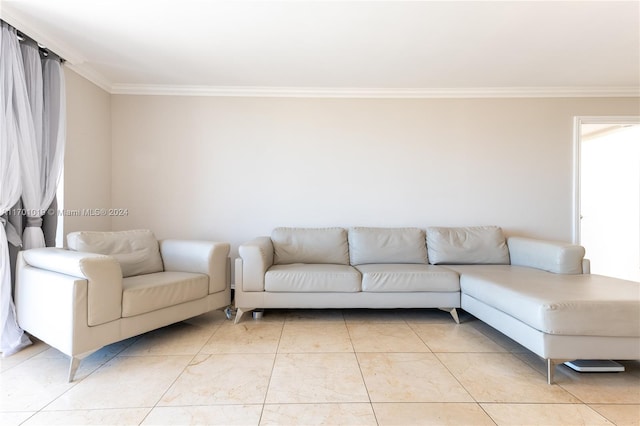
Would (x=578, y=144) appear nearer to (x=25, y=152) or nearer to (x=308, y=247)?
(x=308, y=247)

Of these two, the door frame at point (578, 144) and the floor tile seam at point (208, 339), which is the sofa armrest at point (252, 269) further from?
the door frame at point (578, 144)

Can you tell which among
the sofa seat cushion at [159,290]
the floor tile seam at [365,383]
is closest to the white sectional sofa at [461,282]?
the sofa seat cushion at [159,290]

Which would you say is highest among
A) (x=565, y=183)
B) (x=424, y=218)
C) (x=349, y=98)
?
(x=349, y=98)

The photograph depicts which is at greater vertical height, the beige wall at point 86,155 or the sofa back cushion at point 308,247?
the beige wall at point 86,155

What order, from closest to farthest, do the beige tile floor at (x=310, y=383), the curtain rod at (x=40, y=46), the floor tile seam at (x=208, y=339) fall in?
the beige tile floor at (x=310, y=383) < the floor tile seam at (x=208, y=339) < the curtain rod at (x=40, y=46)

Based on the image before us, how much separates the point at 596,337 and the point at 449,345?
0.84 metres

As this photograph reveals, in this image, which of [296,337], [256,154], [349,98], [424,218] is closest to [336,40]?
[349,98]

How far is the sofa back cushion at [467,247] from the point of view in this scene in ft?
9.69

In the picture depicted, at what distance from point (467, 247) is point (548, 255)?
655 millimetres

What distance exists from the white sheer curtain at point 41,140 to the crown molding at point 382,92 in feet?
2.97

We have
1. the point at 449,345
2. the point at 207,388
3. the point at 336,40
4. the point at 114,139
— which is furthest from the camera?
the point at 114,139

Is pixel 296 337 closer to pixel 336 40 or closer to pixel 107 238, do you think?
pixel 107 238

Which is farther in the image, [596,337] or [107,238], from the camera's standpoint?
[107,238]

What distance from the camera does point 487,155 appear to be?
336 cm
